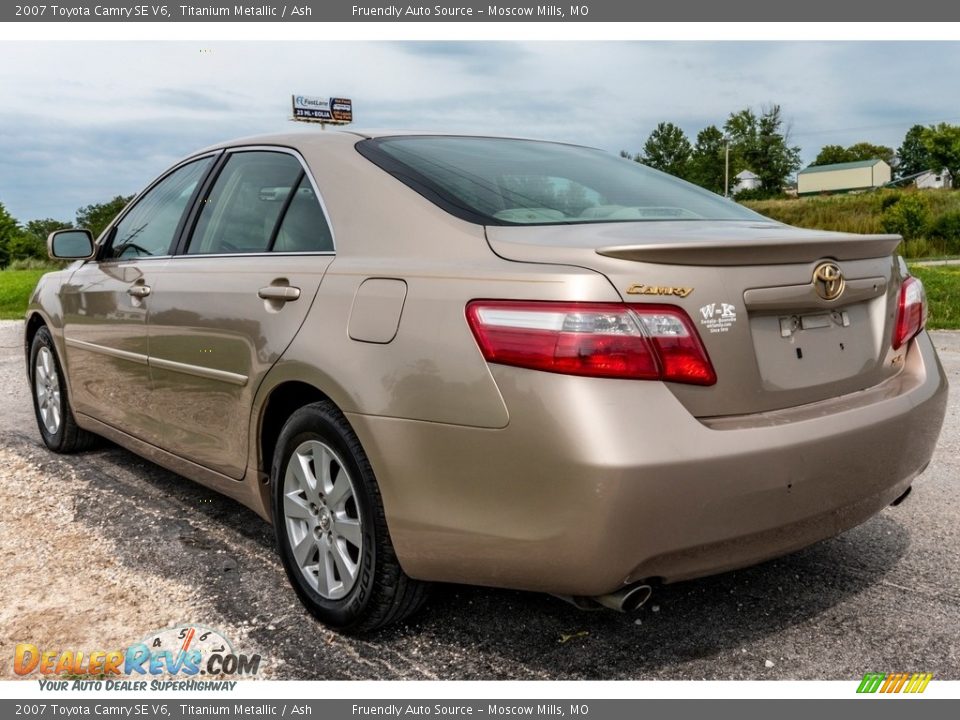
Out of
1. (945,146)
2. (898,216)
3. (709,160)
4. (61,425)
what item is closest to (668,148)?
(709,160)

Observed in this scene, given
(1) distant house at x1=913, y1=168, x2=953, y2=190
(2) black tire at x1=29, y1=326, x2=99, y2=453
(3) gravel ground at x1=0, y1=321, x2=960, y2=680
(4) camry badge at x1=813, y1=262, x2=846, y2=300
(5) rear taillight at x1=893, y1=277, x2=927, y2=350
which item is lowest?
(3) gravel ground at x1=0, y1=321, x2=960, y2=680

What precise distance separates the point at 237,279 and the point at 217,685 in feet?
4.63

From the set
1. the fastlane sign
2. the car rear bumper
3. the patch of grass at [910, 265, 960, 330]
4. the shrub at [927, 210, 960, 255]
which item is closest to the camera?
the car rear bumper

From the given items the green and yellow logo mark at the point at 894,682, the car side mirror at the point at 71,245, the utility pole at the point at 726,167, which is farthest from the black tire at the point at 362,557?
the utility pole at the point at 726,167

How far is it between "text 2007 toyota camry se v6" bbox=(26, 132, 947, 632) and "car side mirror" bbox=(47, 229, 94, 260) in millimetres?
1398

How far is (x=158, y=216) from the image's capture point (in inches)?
170

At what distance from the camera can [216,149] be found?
396 centimetres

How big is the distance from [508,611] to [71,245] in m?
3.02

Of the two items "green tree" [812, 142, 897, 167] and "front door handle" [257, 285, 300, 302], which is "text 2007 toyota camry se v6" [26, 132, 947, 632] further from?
"green tree" [812, 142, 897, 167]

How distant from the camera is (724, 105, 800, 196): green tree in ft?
248

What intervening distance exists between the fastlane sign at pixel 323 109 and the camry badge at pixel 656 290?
247 ft

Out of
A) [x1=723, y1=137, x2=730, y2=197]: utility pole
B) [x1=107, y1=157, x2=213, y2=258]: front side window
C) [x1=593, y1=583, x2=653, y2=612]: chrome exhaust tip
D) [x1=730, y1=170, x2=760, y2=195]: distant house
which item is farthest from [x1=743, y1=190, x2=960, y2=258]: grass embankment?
[x1=593, y1=583, x2=653, y2=612]: chrome exhaust tip

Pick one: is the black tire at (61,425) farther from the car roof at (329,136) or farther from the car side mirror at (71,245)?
the car roof at (329,136)

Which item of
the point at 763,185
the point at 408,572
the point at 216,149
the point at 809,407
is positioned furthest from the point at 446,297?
the point at 763,185
